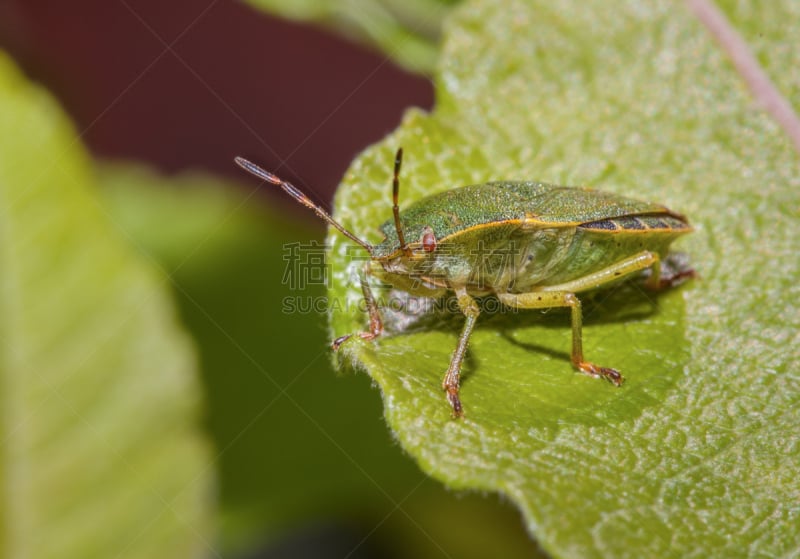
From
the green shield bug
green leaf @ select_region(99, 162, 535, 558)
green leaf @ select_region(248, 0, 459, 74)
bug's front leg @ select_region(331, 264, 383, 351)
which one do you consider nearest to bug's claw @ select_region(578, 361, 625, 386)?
the green shield bug

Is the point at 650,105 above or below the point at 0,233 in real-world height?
above

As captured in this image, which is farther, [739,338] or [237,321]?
[237,321]


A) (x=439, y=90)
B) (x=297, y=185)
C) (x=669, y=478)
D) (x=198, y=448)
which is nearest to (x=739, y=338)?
(x=669, y=478)

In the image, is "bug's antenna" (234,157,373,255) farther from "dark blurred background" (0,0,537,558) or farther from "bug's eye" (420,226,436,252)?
"bug's eye" (420,226,436,252)

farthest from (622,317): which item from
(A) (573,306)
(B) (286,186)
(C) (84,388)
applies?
(C) (84,388)

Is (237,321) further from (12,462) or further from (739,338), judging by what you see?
(739,338)

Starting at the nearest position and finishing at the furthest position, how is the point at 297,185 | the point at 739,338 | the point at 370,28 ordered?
1. the point at 739,338
2. the point at 297,185
3. the point at 370,28
